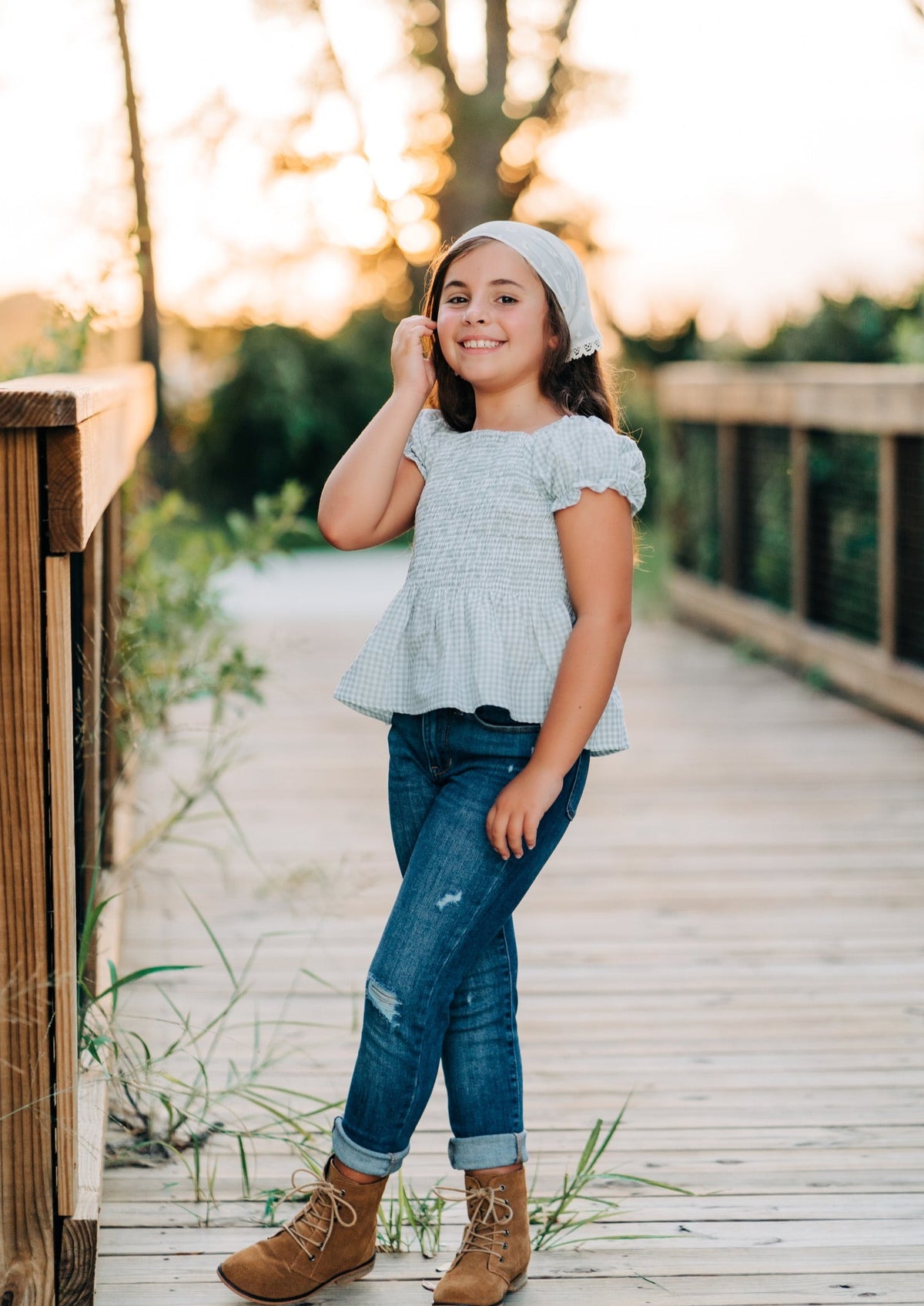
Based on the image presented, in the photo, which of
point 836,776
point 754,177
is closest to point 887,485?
point 836,776

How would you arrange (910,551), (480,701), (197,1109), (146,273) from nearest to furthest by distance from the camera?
(480,701), (197,1109), (910,551), (146,273)

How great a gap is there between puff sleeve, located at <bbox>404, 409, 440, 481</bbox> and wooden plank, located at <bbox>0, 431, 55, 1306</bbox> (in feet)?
1.71

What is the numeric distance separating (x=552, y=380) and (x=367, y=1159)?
0.96m

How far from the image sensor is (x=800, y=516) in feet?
21.7

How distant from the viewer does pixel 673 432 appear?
867 cm

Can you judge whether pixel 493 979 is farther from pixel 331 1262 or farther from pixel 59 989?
pixel 59 989

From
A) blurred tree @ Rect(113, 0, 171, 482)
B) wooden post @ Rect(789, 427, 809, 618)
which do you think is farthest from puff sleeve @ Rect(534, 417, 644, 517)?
blurred tree @ Rect(113, 0, 171, 482)

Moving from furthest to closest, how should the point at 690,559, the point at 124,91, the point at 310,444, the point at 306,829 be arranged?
the point at 310,444, the point at 124,91, the point at 690,559, the point at 306,829

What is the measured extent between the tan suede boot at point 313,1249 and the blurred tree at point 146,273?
33.9 feet

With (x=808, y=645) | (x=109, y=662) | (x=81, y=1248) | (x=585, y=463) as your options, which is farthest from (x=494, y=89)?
(x=81, y=1248)

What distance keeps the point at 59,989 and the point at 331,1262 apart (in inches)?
18.3

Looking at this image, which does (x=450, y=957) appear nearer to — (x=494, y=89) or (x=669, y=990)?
(x=669, y=990)

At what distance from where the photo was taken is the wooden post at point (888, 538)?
5.49 metres

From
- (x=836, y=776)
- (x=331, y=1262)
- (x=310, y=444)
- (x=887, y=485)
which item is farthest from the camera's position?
(x=310, y=444)
